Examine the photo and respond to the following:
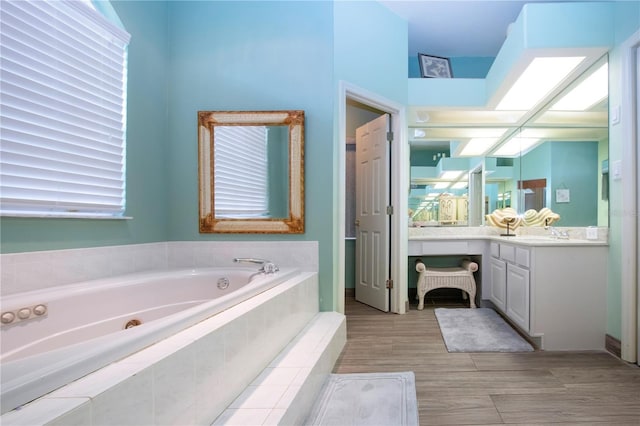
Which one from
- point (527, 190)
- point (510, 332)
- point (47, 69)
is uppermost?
point (47, 69)

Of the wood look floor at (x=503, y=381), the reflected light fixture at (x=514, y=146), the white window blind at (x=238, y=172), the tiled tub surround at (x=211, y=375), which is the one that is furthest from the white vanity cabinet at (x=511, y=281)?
the white window blind at (x=238, y=172)

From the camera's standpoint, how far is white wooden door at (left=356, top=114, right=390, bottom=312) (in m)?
3.11

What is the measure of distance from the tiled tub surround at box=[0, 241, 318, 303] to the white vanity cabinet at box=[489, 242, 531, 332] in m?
1.57

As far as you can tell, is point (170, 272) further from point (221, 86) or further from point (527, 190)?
point (527, 190)

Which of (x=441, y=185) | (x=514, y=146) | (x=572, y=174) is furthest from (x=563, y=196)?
(x=441, y=185)

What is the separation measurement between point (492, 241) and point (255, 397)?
9.15 feet

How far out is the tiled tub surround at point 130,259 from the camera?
1.43 meters

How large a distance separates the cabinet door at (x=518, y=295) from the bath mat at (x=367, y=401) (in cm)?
110

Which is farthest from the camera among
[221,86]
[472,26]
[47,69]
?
[472,26]

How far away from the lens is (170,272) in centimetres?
207

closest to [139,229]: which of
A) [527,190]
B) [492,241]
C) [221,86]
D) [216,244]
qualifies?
[216,244]

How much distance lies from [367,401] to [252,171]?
5.83ft

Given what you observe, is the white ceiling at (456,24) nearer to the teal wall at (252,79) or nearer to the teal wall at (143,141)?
the teal wall at (252,79)

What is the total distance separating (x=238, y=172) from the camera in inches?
97.9
